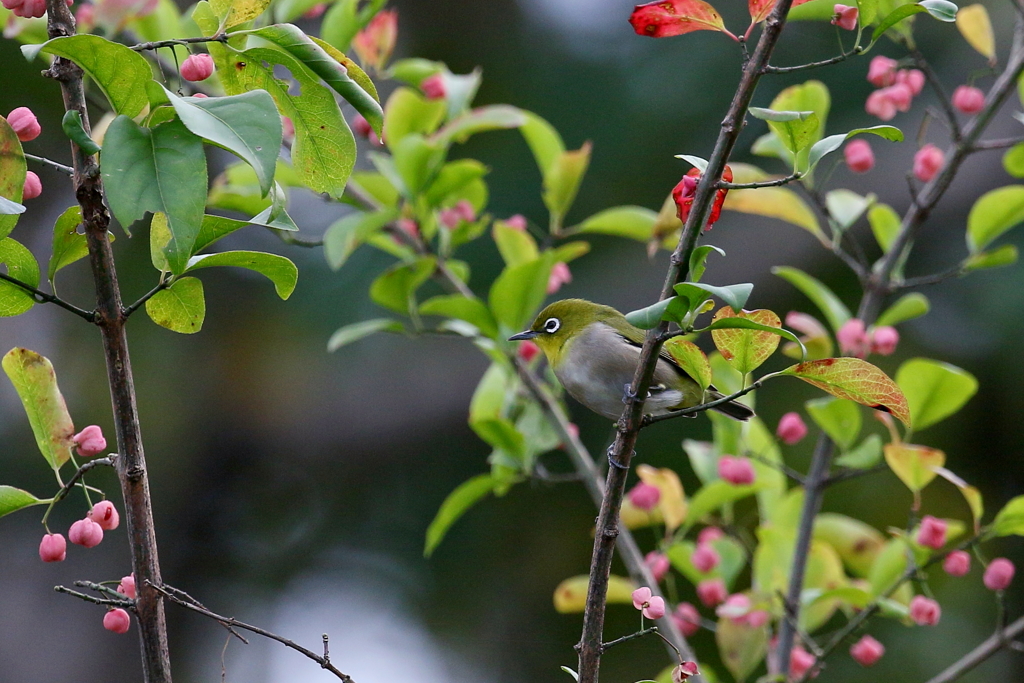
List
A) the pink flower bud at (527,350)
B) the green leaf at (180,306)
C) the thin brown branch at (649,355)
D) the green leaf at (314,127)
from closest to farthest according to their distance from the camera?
the thin brown branch at (649,355) < the green leaf at (314,127) < the green leaf at (180,306) < the pink flower bud at (527,350)

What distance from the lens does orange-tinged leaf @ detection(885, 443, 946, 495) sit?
2209mm

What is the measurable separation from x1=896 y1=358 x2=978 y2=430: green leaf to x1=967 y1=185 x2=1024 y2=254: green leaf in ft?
1.62

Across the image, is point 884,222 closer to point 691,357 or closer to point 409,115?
point 409,115

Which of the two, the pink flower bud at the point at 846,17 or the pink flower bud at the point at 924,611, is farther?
the pink flower bud at the point at 924,611

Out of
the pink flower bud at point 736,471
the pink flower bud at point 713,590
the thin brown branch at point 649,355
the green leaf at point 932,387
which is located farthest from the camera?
the pink flower bud at point 713,590

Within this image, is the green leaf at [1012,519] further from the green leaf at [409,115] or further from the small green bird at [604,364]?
the green leaf at [409,115]

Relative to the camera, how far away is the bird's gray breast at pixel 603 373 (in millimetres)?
2688

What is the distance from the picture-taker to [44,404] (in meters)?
1.22

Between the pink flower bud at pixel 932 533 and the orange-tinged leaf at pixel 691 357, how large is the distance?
126 centimetres

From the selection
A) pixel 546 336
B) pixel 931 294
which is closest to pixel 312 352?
pixel 546 336

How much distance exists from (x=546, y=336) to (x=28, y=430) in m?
2.92

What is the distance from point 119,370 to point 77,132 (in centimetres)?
25

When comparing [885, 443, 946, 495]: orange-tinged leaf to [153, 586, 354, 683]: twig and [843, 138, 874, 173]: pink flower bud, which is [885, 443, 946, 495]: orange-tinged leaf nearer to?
[843, 138, 874, 173]: pink flower bud

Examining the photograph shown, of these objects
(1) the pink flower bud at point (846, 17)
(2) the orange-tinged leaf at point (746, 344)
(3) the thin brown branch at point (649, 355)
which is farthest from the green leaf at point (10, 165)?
(1) the pink flower bud at point (846, 17)
